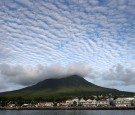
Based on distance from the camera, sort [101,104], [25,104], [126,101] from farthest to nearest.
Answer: [25,104]
[101,104]
[126,101]

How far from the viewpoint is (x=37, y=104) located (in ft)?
655

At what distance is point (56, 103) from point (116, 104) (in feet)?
145

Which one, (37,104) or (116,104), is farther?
(37,104)

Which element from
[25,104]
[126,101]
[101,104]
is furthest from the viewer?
[25,104]

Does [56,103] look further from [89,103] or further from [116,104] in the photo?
[116,104]

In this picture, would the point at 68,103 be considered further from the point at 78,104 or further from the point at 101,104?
the point at 101,104

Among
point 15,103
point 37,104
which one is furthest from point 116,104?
point 15,103

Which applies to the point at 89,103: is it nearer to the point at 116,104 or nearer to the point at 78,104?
the point at 78,104

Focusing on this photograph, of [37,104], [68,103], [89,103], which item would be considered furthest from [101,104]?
[37,104]

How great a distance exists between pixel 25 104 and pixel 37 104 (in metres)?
8.97

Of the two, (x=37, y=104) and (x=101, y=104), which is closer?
(x=101, y=104)

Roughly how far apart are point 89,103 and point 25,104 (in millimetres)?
45945

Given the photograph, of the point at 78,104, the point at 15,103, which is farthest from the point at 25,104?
the point at 78,104

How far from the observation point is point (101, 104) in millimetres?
182750
